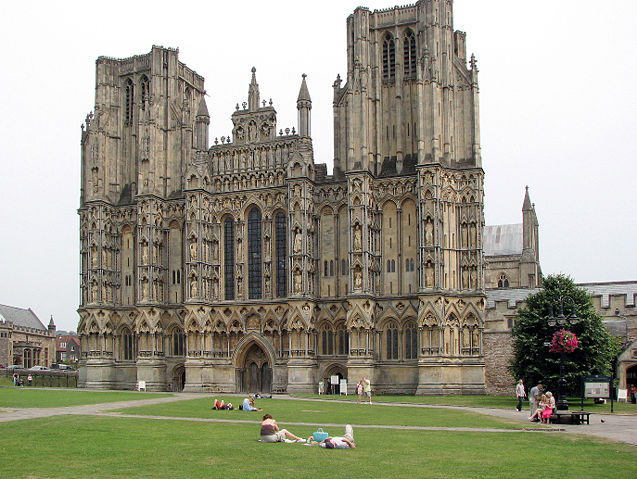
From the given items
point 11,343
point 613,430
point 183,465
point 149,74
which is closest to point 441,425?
point 613,430

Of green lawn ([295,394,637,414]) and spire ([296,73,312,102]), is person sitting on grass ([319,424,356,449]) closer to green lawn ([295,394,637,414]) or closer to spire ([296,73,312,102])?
green lawn ([295,394,637,414])

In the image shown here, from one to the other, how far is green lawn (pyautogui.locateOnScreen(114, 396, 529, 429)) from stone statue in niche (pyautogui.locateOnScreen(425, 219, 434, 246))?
17803 millimetres

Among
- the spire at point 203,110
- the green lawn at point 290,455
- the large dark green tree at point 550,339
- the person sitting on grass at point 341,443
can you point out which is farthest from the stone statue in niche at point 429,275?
the person sitting on grass at point 341,443

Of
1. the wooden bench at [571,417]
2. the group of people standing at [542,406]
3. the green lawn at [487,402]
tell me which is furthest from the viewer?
the green lawn at [487,402]

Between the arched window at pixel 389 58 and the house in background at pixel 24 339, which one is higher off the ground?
the arched window at pixel 389 58

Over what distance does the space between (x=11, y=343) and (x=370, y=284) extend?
75.9 metres

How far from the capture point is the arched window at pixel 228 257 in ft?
219

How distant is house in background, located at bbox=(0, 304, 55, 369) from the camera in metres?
115

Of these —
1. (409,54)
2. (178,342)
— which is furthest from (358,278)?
(409,54)

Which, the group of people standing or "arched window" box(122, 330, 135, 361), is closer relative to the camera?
the group of people standing

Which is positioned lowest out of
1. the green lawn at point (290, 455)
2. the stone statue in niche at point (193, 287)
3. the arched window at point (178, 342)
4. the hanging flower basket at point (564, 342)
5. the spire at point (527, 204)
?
the green lawn at point (290, 455)

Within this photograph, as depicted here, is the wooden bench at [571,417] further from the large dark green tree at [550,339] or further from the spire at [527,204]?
the spire at [527,204]

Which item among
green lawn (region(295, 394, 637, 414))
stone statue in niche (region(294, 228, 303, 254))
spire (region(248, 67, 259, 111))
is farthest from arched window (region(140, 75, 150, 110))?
green lawn (region(295, 394, 637, 414))

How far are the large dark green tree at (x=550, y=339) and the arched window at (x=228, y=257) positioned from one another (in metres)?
27.4
